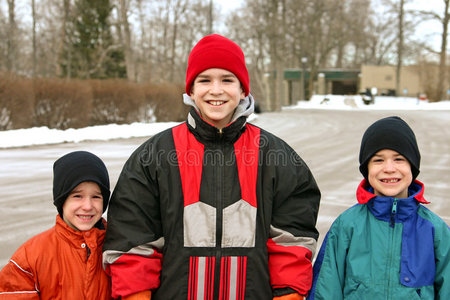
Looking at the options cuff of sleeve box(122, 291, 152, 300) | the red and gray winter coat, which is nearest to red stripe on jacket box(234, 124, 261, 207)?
the red and gray winter coat

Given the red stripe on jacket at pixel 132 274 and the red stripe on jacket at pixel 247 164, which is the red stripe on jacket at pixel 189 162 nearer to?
the red stripe on jacket at pixel 247 164

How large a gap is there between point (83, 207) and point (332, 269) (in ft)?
4.44

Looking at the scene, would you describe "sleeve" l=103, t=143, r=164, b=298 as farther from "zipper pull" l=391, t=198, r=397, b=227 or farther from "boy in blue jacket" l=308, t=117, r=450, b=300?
"zipper pull" l=391, t=198, r=397, b=227

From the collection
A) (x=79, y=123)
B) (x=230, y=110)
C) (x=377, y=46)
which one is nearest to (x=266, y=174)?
(x=230, y=110)

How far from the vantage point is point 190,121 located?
241 cm

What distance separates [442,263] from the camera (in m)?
2.27

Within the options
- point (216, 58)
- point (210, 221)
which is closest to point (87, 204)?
point (210, 221)

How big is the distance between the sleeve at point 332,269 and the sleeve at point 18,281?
141 centimetres

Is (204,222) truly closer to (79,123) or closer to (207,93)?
(207,93)

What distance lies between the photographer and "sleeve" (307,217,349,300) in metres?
2.35

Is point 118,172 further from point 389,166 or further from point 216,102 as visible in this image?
point 389,166

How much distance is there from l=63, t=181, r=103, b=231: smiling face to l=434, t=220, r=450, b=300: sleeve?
5.82 ft

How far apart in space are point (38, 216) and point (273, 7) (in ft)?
102

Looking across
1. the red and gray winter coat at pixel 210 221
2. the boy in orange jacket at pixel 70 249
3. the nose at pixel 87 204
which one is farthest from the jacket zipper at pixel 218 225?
the nose at pixel 87 204
